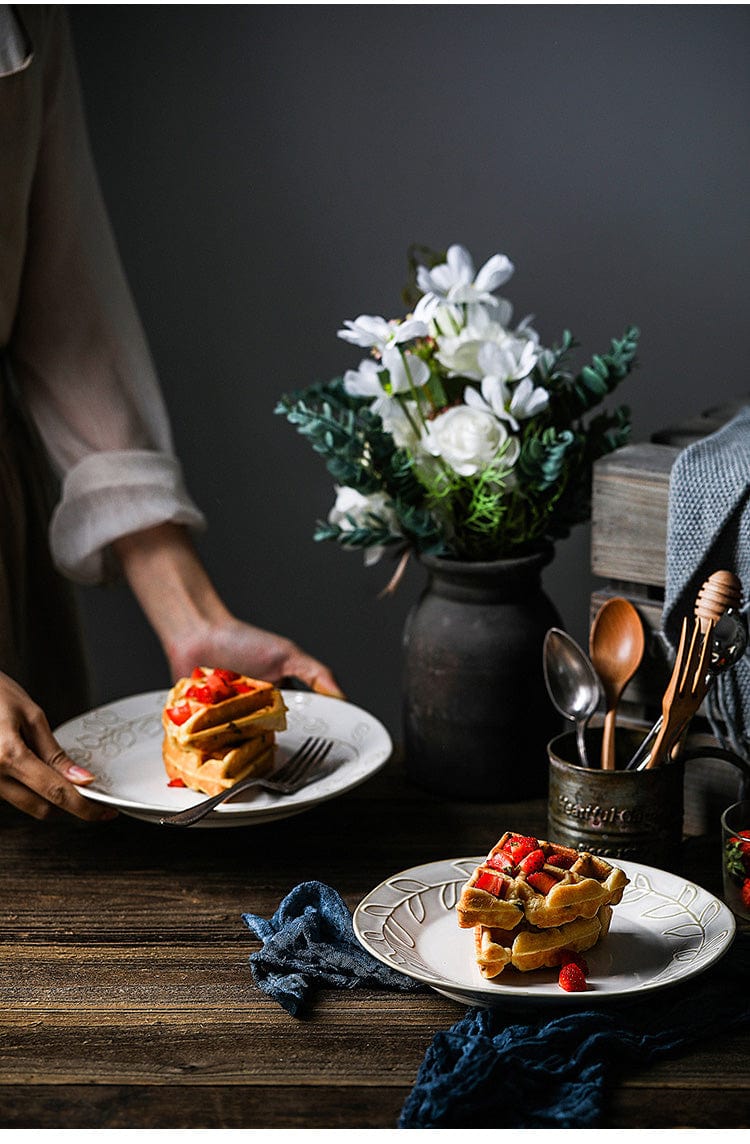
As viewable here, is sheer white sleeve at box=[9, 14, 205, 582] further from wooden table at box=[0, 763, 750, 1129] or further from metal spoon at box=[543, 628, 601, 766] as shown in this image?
metal spoon at box=[543, 628, 601, 766]

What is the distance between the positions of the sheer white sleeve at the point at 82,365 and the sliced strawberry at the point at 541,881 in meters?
0.67

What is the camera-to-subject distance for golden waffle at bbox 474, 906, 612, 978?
0.85 m

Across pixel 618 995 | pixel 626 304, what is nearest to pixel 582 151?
pixel 626 304

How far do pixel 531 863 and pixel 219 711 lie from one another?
36 cm

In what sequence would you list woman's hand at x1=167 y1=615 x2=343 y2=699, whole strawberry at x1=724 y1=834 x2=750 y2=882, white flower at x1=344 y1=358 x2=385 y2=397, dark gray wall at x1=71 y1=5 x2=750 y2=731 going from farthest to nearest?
dark gray wall at x1=71 y1=5 x2=750 y2=731 → woman's hand at x1=167 y1=615 x2=343 y2=699 → white flower at x1=344 y1=358 x2=385 y2=397 → whole strawberry at x1=724 y1=834 x2=750 y2=882

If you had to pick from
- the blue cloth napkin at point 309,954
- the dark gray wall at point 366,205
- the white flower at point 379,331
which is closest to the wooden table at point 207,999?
the blue cloth napkin at point 309,954

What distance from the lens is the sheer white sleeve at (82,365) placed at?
1414 millimetres

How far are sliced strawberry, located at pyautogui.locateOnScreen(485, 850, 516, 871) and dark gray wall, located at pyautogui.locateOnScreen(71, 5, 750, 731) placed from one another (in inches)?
37.9

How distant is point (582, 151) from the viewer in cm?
174

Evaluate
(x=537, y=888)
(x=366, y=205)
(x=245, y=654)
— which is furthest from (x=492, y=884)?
(x=366, y=205)

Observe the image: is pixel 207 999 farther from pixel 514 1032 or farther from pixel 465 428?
pixel 465 428

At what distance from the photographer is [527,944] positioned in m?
0.86

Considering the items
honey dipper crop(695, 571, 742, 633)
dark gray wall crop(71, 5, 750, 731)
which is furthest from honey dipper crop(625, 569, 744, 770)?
dark gray wall crop(71, 5, 750, 731)

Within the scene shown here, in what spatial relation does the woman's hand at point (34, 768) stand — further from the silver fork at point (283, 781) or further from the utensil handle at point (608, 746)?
the utensil handle at point (608, 746)
